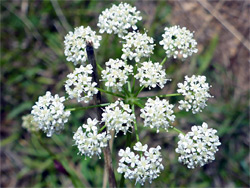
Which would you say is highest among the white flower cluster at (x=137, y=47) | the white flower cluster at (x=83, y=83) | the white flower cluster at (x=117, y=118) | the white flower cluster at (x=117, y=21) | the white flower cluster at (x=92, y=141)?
the white flower cluster at (x=117, y=21)

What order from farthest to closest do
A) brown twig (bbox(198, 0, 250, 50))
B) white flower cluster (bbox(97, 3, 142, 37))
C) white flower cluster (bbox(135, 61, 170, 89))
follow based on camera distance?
1. brown twig (bbox(198, 0, 250, 50))
2. white flower cluster (bbox(97, 3, 142, 37))
3. white flower cluster (bbox(135, 61, 170, 89))

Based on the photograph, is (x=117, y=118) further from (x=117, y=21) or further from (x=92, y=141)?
(x=117, y=21)

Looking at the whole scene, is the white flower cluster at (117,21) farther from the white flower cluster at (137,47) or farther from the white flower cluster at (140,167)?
the white flower cluster at (140,167)

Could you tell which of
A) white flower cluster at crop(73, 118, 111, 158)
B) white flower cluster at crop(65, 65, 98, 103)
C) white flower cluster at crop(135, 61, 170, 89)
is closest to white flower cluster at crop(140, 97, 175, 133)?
white flower cluster at crop(135, 61, 170, 89)

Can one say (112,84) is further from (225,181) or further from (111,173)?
(225,181)

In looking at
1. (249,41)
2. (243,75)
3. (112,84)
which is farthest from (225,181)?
(112,84)

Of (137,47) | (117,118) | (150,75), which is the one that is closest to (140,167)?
(117,118)

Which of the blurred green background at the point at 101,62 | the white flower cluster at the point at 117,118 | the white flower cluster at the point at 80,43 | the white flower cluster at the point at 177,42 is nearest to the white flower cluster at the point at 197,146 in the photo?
the white flower cluster at the point at 117,118

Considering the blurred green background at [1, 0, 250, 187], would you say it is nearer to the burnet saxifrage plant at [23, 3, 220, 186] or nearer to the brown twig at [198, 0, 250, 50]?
the brown twig at [198, 0, 250, 50]
